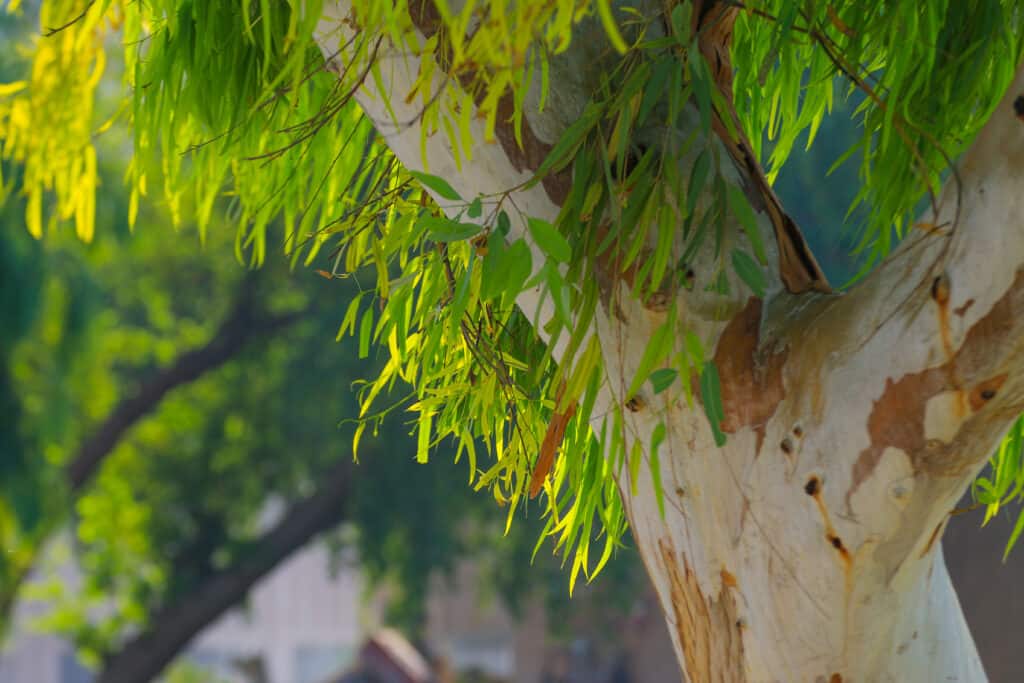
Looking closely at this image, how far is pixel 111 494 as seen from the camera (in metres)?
11.3

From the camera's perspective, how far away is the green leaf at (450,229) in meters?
1.08

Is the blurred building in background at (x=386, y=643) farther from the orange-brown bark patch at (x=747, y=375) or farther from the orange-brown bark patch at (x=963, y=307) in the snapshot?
the orange-brown bark patch at (x=963, y=307)

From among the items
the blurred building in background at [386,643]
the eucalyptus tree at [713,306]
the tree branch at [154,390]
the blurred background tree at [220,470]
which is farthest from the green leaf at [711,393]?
the blurred building in background at [386,643]

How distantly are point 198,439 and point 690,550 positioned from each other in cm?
1064

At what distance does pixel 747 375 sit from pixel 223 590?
31.7 ft

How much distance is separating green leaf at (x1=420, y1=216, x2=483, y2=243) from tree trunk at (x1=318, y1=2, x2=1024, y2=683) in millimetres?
162

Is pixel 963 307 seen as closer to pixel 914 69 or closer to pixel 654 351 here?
pixel 654 351

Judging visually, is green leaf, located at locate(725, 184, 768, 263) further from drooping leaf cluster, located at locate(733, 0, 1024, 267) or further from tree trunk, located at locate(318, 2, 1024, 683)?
drooping leaf cluster, located at locate(733, 0, 1024, 267)

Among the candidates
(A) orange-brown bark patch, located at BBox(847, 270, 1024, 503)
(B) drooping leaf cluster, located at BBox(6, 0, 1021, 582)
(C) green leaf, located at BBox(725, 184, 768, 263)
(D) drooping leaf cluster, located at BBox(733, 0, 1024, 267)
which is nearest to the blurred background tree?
(B) drooping leaf cluster, located at BBox(6, 0, 1021, 582)

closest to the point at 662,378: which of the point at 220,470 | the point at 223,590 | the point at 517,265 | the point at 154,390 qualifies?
the point at 517,265

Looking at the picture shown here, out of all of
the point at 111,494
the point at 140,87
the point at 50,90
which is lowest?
the point at 140,87

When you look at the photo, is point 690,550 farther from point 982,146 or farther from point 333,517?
point 333,517

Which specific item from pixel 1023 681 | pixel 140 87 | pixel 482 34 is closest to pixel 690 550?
pixel 482 34

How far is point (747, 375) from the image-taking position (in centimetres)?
118
